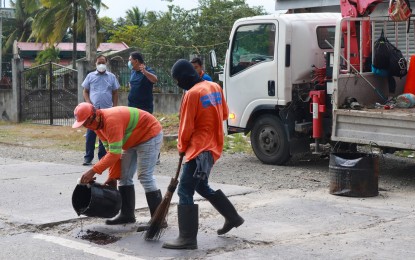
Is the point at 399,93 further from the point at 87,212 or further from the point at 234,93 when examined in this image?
the point at 87,212

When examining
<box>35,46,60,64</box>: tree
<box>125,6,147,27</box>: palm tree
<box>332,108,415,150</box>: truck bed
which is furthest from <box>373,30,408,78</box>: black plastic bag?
<box>125,6,147,27</box>: palm tree

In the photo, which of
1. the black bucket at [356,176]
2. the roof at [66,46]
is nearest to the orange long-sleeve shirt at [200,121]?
the black bucket at [356,176]

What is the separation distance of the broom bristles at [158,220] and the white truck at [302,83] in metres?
4.29

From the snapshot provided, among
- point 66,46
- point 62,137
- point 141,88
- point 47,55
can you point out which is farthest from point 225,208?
point 66,46

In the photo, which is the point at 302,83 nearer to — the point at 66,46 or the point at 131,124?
the point at 131,124

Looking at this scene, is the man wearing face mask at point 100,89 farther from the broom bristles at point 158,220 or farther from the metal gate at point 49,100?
the metal gate at point 49,100

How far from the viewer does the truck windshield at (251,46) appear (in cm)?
1200

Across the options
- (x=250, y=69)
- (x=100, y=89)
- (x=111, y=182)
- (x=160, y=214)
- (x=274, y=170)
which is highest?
(x=250, y=69)

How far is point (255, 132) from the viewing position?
40.8 feet

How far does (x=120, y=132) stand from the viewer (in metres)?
6.94

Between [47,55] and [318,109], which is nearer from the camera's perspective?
[318,109]

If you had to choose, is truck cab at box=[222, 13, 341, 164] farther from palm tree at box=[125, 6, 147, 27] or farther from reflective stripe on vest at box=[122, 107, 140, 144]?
palm tree at box=[125, 6, 147, 27]

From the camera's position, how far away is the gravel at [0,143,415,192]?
10.5m

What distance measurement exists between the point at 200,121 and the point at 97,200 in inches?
52.4
